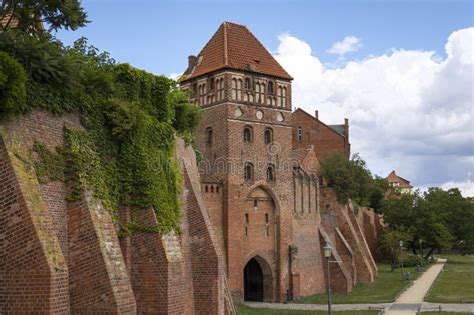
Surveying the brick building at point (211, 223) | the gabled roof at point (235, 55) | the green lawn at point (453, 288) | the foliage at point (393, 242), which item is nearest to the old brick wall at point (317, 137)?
the brick building at point (211, 223)

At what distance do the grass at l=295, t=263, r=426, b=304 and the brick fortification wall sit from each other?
23649 mm

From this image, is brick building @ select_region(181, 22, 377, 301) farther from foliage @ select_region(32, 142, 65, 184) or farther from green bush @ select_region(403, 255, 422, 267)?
foliage @ select_region(32, 142, 65, 184)

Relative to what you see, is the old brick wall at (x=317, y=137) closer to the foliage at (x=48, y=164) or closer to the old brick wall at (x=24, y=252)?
the foliage at (x=48, y=164)

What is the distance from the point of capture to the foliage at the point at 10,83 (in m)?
11.4

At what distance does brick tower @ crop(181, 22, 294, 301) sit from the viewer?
37.7 m

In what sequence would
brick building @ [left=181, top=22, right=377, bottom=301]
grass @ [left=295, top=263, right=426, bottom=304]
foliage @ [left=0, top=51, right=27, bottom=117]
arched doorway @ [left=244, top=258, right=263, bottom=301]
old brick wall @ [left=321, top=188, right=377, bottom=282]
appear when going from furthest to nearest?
old brick wall @ [left=321, top=188, right=377, bottom=282] < arched doorway @ [left=244, top=258, right=263, bottom=301] < grass @ [left=295, top=263, right=426, bottom=304] < brick building @ [left=181, top=22, right=377, bottom=301] < foliage @ [left=0, top=51, right=27, bottom=117]

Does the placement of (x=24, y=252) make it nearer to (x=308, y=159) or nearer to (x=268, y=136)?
(x=268, y=136)

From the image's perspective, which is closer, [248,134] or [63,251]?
[63,251]

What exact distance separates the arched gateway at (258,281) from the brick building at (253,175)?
0.21 feet

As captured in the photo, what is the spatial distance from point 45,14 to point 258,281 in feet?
95.8

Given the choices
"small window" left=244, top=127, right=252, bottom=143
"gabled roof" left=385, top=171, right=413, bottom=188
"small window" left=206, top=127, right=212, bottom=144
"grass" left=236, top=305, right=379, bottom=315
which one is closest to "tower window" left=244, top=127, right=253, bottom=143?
"small window" left=244, top=127, right=252, bottom=143

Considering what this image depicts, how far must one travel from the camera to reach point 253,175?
39219 mm

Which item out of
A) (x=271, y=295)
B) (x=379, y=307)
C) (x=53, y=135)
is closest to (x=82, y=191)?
(x=53, y=135)

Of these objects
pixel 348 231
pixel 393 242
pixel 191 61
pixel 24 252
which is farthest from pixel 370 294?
pixel 24 252
